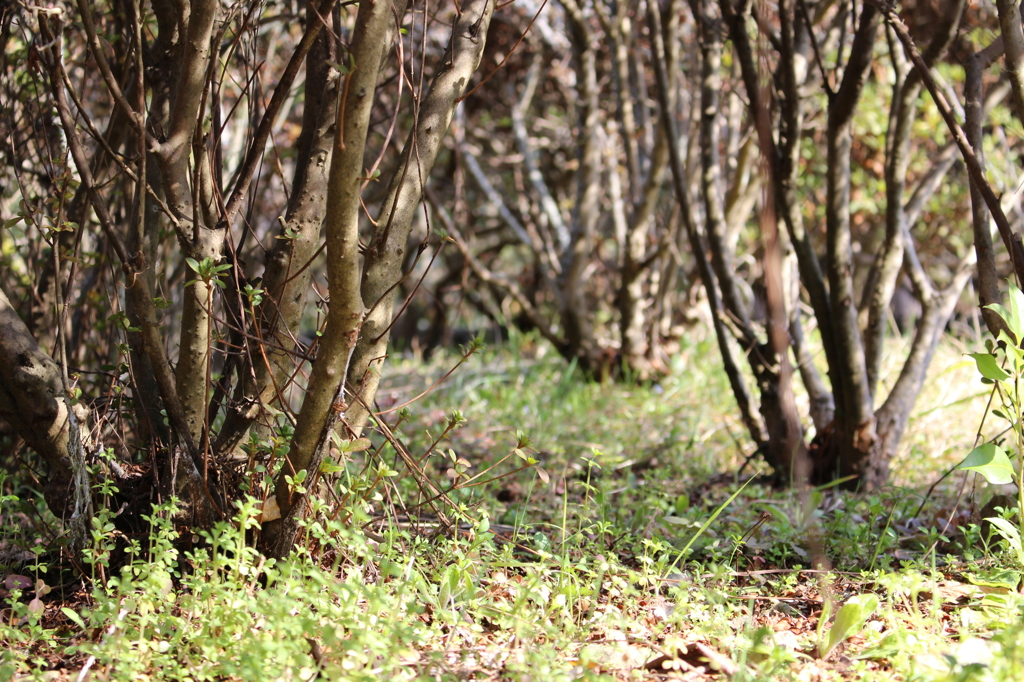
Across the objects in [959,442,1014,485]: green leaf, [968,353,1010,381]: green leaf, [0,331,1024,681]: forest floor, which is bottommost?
[0,331,1024,681]: forest floor

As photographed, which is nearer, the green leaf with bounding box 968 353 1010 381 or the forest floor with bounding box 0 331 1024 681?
the forest floor with bounding box 0 331 1024 681

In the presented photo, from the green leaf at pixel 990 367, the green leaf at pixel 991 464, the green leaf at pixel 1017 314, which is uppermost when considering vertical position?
the green leaf at pixel 1017 314

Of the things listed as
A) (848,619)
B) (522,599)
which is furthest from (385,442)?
(848,619)

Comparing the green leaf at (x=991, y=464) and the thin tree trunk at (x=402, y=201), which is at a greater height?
the thin tree trunk at (x=402, y=201)

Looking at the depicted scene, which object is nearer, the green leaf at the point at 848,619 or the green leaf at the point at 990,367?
the green leaf at the point at 848,619

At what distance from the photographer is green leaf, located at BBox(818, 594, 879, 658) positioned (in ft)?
5.26

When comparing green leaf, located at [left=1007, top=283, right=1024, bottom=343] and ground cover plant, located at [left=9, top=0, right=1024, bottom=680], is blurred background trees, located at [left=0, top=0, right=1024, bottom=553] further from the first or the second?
green leaf, located at [left=1007, top=283, right=1024, bottom=343]

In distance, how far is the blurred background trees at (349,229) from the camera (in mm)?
1691

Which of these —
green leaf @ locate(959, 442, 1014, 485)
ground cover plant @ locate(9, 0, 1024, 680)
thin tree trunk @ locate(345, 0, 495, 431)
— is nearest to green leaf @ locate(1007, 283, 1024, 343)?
ground cover plant @ locate(9, 0, 1024, 680)

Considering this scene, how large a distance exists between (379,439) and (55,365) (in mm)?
1685

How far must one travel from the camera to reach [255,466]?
74.2 inches

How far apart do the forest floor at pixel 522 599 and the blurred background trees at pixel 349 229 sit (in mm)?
162

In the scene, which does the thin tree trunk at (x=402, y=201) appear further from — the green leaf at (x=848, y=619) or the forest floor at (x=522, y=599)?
the green leaf at (x=848, y=619)

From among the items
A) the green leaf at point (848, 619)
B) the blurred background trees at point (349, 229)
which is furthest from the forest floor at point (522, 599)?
the blurred background trees at point (349, 229)
